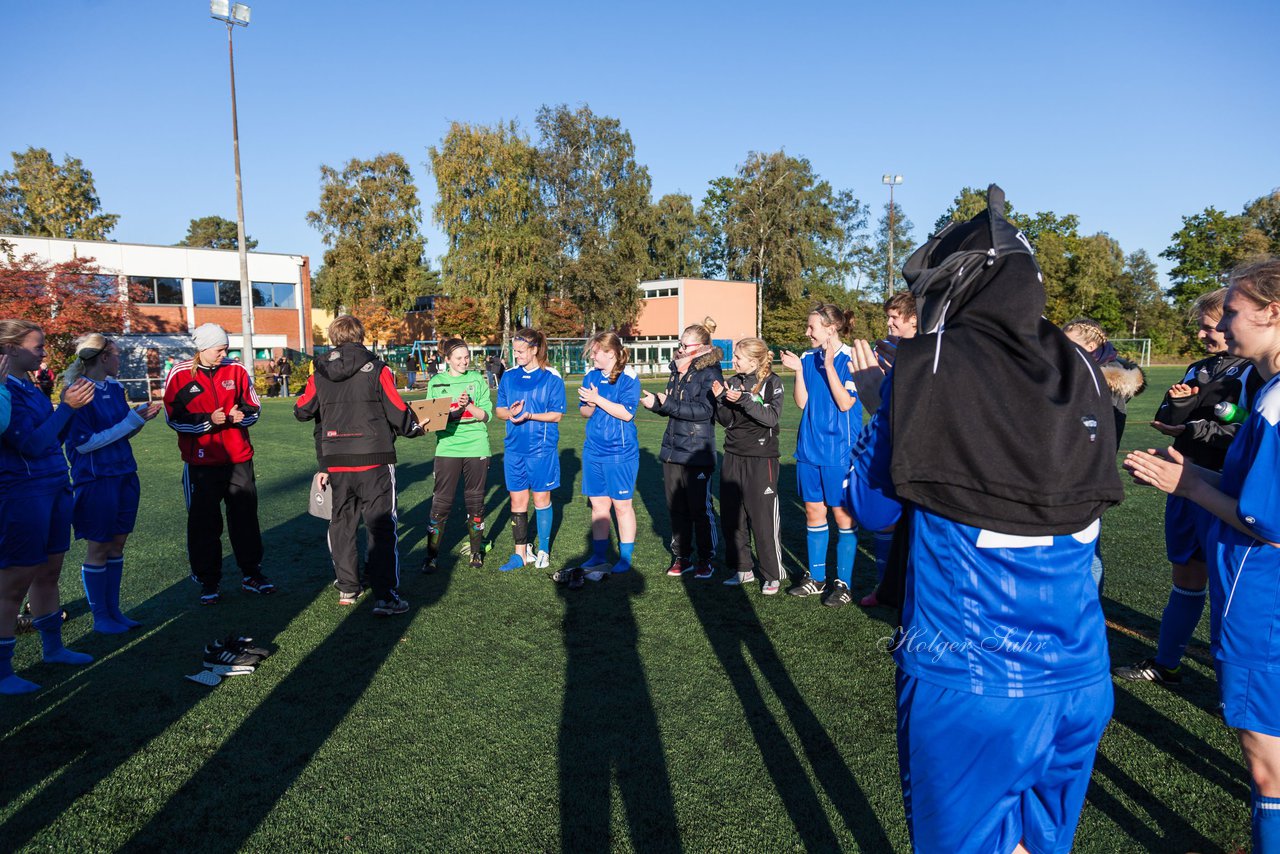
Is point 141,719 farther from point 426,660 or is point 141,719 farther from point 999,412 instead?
point 999,412

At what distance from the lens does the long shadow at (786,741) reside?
3.09 meters

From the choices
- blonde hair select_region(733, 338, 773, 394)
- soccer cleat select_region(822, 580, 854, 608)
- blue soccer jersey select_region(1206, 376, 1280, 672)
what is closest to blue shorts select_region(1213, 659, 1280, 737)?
blue soccer jersey select_region(1206, 376, 1280, 672)

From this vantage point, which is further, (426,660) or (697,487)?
(697,487)

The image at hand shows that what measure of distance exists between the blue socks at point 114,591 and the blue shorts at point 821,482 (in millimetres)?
5097

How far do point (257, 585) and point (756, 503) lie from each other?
4205 millimetres

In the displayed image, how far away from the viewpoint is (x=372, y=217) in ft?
147

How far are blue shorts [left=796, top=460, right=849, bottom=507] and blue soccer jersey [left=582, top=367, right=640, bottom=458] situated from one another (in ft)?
4.74

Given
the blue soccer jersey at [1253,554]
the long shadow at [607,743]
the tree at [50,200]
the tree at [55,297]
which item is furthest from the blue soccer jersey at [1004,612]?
the tree at [50,200]

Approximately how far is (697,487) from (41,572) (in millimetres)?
4581

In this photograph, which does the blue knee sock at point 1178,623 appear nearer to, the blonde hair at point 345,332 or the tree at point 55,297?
the blonde hair at point 345,332

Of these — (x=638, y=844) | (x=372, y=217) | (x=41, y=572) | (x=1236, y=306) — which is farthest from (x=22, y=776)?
(x=372, y=217)

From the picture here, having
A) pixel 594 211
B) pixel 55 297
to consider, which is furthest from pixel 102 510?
pixel 594 211

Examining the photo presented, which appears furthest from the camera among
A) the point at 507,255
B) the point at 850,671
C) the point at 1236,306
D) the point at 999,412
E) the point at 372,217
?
the point at 372,217

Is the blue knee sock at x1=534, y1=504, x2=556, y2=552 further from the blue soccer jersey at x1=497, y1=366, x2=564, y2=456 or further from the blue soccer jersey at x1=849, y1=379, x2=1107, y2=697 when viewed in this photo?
the blue soccer jersey at x1=849, y1=379, x2=1107, y2=697
